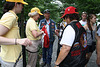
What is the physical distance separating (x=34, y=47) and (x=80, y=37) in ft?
5.49

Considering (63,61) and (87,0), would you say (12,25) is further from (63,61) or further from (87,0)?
(87,0)

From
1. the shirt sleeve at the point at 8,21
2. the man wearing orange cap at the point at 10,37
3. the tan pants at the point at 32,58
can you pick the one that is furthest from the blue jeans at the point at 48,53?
the shirt sleeve at the point at 8,21

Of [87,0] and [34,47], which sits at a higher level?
[87,0]

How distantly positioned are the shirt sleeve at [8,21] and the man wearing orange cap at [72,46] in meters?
0.90

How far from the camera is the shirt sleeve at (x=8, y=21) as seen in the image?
5.16 feet

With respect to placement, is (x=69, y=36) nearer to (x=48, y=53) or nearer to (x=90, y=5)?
(x=48, y=53)

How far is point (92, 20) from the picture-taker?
3.78 meters

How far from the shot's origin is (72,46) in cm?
204

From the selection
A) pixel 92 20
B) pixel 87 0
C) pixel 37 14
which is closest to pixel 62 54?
pixel 37 14

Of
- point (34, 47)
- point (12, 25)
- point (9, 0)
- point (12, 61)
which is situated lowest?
point (34, 47)

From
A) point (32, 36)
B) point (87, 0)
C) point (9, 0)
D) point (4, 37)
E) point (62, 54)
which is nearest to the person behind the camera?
point (4, 37)

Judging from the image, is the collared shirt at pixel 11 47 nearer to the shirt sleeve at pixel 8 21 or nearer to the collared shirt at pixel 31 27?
the shirt sleeve at pixel 8 21

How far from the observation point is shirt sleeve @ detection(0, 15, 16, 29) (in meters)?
1.57

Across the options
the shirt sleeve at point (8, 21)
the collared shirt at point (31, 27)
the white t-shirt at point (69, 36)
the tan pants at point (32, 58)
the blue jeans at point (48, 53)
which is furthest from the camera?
the blue jeans at point (48, 53)
